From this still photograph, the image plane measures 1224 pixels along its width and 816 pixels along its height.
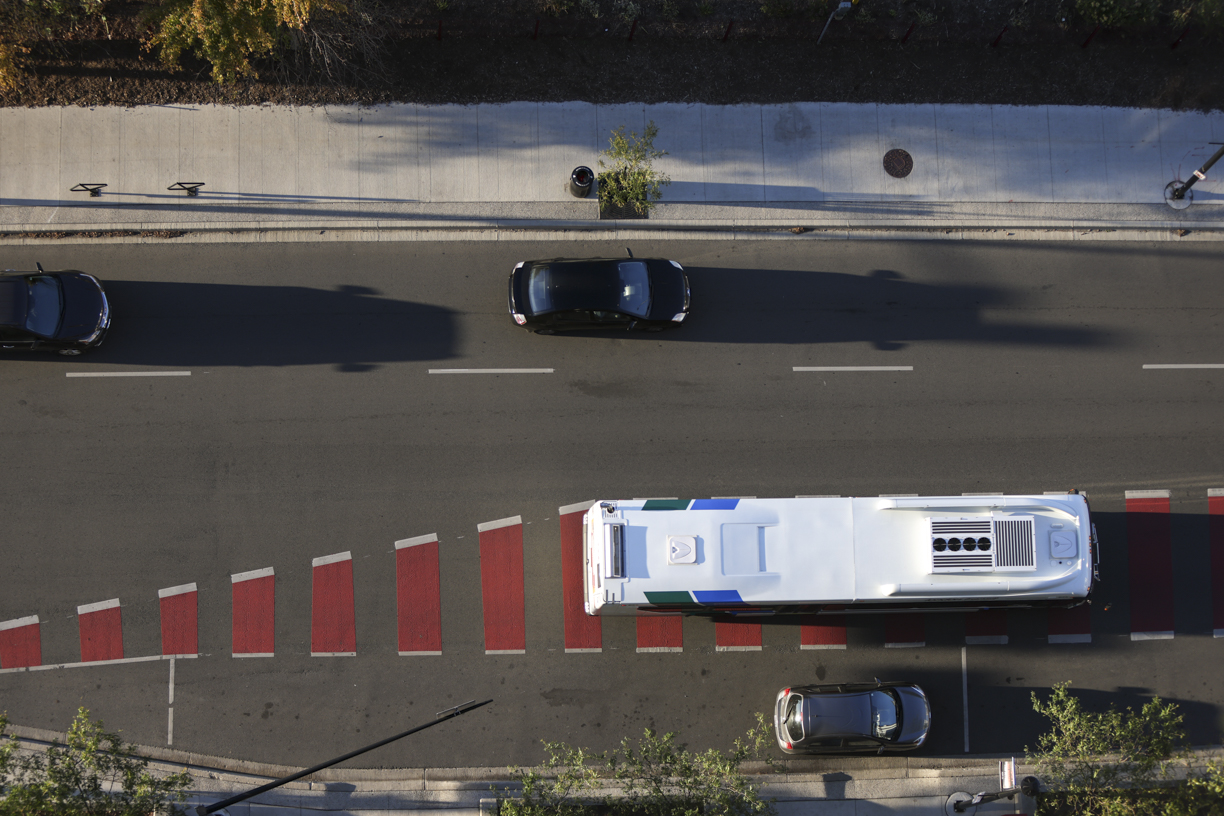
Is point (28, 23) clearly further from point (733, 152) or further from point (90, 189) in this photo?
point (733, 152)

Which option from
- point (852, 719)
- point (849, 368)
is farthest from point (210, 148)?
point (852, 719)

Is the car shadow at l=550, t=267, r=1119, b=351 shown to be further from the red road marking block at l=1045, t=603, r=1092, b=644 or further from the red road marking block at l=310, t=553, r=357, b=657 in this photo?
the red road marking block at l=310, t=553, r=357, b=657

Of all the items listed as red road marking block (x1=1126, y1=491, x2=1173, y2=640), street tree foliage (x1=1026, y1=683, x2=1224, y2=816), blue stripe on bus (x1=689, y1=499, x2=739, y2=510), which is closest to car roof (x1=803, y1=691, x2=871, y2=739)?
street tree foliage (x1=1026, y1=683, x2=1224, y2=816)

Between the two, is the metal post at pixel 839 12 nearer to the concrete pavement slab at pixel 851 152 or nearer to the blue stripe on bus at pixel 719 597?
the concrete pavement slab at pixel 851 152

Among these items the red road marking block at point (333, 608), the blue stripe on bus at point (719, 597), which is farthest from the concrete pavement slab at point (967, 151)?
the red road marking block at point (333, 608)

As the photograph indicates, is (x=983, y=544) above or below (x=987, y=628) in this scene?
above

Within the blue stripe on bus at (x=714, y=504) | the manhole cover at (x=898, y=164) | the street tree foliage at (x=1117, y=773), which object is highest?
the manhole cover at (x=898, y=164)
